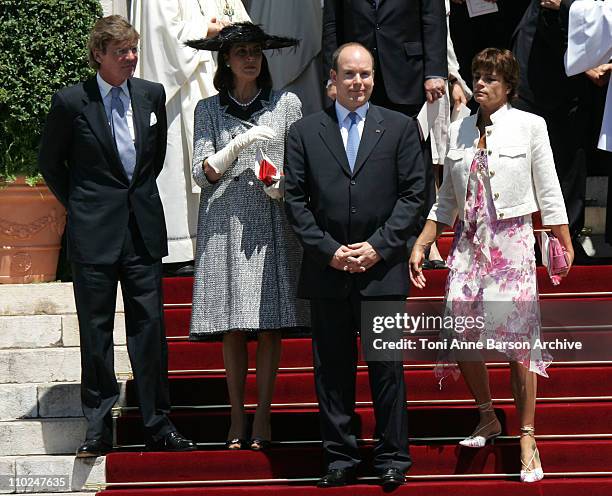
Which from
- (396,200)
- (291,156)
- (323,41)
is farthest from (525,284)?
(323,41)

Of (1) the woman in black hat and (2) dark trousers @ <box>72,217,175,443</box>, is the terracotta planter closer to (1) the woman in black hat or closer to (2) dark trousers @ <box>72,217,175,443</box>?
(2) dark trousers @ <box>72,217,175,443</box>

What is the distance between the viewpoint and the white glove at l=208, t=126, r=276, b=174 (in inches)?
277

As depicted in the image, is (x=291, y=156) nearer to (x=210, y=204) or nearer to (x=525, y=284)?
(x=210, y=204)

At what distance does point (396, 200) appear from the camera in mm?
6738

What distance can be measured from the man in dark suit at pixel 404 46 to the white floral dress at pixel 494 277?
1.37 m

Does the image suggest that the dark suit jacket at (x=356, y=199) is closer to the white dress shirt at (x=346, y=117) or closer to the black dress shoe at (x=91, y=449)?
the white dress shirt at (x=346, y=117)

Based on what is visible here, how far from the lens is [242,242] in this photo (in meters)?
7.11

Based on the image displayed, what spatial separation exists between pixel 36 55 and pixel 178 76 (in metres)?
0.95

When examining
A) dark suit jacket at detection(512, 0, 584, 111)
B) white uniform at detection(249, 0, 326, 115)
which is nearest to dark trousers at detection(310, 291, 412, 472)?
dark suit jacket at detection(512, 0, 584, 111)

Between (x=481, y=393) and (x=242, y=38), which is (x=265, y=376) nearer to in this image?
(x=481, y=393)

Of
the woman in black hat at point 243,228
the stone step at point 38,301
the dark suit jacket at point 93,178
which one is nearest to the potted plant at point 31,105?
the stone step at point 38,301

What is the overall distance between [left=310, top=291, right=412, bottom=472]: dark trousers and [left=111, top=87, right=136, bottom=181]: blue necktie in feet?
3.90

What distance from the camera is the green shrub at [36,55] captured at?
8.44 m

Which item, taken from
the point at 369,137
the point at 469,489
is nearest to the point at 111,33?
the point at 369,137
